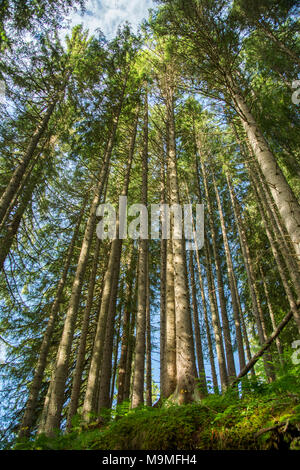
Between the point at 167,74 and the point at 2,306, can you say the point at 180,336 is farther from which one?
the point at 167,74

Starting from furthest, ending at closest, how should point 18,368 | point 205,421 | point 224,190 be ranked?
point 224,190 < point 18,368 < point 205,421

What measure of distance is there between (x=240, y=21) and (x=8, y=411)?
1305 centimetres

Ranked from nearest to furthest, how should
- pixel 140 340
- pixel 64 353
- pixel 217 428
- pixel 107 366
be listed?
1. pixel 217 428
2. pixel 64 353
3. pixel 140 340
4. pixel 107 366

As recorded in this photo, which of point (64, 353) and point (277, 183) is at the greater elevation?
point (277, 183)

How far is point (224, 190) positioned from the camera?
14578 mm

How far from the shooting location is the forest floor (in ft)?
5.06

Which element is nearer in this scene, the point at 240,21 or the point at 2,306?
the point at 240,21

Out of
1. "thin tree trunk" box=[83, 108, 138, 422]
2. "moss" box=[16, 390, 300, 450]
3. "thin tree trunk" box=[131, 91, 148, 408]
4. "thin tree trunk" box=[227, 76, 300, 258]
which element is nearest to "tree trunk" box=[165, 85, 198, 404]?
"thin tree trunk" box=[131, 91, 148, 408]

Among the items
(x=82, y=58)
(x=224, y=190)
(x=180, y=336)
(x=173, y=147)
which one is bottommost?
(x=180, y=336)

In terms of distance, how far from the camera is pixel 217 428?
1790 millimetres

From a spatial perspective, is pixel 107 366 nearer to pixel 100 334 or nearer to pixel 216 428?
pixel 100 334

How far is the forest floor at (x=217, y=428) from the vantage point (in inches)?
60.7

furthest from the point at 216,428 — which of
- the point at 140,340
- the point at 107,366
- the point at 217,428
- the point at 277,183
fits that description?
the point at 107,366
